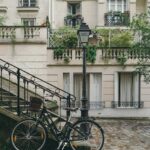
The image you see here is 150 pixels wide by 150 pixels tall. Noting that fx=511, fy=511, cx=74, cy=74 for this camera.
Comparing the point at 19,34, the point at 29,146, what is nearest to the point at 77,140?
the point at 29,146

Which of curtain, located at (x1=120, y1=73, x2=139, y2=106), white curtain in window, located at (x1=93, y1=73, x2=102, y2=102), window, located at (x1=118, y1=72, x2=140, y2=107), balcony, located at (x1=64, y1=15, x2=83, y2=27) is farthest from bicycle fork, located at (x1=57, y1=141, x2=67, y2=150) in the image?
balcony, located at (x1=64, y1=15, x2=83, y2=27)

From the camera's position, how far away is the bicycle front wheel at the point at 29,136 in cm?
1262

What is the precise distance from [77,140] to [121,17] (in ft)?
86.7

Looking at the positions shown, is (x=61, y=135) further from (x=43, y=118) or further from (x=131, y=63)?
(x=131, y=63)

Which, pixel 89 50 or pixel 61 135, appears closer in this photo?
pixel 61 135

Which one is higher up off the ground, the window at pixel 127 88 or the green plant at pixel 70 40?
the green plant at pixel 70 40

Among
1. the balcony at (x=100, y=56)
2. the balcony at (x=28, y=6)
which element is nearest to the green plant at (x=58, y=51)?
the balcony at (x=100, y=56)

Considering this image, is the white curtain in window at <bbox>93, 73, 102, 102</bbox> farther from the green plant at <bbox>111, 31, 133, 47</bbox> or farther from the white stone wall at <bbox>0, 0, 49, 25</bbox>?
the white stone wall at <bbox>0, 0, 49, 25</bbox>

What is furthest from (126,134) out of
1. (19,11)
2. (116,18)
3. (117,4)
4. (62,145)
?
(19,11)

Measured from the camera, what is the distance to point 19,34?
25.1 meters

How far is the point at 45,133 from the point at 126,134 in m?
6.75

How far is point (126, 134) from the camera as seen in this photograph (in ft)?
61.7

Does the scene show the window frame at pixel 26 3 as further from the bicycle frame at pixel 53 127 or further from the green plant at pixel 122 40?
the bicycle frame at pixel 53 127

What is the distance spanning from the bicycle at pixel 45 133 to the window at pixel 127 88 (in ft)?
46.9
